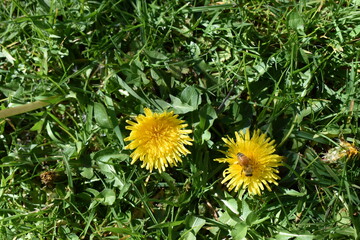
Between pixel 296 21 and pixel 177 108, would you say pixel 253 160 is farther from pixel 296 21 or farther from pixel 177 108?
pixel 296 21

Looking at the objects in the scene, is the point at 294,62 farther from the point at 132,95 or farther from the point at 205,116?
the point at 132,95

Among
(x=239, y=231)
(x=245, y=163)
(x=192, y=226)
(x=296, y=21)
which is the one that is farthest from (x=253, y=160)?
(x=296, y=21)

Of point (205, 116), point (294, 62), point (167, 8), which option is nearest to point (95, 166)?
point (205, 116)

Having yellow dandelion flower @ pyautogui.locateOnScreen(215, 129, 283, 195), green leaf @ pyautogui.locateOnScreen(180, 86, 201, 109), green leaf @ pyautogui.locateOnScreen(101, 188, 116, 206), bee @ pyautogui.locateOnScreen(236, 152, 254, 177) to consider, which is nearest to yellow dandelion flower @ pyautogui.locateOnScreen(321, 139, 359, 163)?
yellow dandelion flower @ pyautogui.locateOnScreen(215, 129, 283, 195)

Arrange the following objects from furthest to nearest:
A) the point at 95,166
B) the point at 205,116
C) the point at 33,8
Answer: the point at 33,8
the point at 95,166
the point at 205,116

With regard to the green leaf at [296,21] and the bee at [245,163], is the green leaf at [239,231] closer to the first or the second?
the bee at [245,163]

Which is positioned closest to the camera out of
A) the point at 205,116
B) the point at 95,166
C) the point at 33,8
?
the point at 205,116

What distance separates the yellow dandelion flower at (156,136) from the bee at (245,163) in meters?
0.26

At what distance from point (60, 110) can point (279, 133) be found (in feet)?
4.28

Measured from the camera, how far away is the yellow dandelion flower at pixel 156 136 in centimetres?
213

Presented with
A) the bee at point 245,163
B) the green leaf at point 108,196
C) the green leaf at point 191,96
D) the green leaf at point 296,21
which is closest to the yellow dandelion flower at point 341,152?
the bee at point 245,163

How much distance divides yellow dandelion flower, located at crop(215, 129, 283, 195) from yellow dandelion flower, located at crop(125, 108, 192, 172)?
24cm

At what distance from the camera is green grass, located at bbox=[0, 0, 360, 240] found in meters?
2.33

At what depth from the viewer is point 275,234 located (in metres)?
2.32
